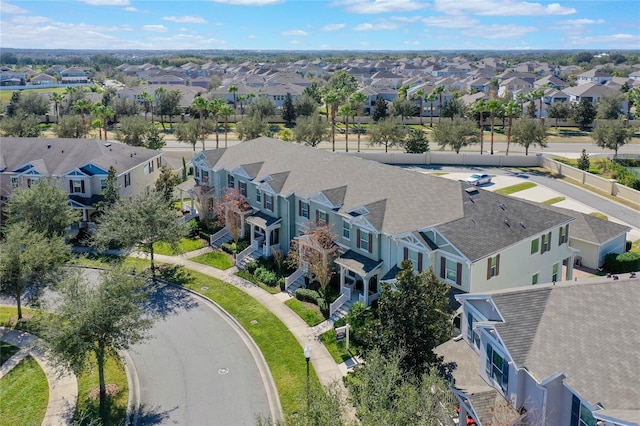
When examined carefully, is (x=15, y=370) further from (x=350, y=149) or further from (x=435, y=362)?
(x=350, y=149)

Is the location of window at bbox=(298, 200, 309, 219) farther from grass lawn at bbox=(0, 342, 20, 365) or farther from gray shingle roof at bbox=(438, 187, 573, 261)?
grass lawn at bbox=(0, 342, 20, 365)

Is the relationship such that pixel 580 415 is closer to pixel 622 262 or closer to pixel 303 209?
pixel 622 262

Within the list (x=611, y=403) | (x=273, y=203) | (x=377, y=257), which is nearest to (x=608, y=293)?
(x=611, y=403)

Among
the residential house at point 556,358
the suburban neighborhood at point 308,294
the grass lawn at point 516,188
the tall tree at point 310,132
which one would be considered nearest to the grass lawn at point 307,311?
the suburban neighborhood at point 308,294

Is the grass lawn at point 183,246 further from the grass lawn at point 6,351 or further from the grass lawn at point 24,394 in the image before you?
the grass lawn at point 24,394

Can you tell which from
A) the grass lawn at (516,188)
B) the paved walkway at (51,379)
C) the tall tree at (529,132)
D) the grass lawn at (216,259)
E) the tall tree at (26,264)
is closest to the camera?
the paved walkway at (51,379)

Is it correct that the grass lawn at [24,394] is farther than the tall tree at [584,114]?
No
